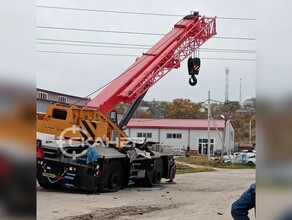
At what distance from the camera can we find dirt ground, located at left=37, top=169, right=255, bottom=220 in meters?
8.55

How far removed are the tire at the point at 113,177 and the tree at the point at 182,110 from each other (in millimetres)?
43352

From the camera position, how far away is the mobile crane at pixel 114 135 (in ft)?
36.1

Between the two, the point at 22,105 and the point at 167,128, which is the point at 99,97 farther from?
the point at 167,128

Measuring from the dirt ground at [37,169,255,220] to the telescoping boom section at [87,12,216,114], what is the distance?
2.64 m

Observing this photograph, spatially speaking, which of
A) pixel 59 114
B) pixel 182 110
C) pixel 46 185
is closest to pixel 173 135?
pixel 182 110

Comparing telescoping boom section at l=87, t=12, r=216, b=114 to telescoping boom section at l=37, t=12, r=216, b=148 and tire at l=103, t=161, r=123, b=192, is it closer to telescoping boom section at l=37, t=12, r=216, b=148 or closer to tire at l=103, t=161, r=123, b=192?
telescoping boom section at l=37, t=12, r=216, b=148

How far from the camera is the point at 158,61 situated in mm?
14312

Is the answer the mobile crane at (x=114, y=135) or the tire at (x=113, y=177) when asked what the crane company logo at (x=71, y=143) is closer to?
the mobile crane at (x=114, y=135)

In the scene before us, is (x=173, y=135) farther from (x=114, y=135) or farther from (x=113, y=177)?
(x=113, y=177)

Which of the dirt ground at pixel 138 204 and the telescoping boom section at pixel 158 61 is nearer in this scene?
the dirt ground at pixel 138 204

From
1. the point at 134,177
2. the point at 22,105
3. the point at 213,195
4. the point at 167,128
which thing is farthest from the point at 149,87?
the point at 167,128

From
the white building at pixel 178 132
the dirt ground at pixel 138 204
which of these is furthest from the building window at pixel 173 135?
the dirt ground at pixel 138 204

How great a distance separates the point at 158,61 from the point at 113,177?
4248 mm

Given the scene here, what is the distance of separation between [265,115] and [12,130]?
827mm
